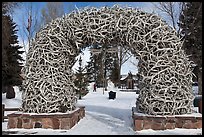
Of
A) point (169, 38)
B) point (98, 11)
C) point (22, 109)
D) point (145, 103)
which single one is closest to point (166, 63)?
point (169, 38)

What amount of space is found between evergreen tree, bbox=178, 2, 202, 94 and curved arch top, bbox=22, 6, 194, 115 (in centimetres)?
1444

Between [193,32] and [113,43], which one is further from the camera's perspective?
[193,32]

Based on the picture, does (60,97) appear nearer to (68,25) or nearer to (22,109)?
(22,109)

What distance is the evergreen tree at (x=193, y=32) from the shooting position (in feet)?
72.9

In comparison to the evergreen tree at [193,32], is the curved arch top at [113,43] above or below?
below

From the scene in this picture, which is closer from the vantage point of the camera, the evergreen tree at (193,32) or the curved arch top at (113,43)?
the curved arch top at (113,43)

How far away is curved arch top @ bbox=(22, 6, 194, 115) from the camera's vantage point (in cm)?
787

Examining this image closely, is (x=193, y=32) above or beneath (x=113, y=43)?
above

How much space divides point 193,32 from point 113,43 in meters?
15.3

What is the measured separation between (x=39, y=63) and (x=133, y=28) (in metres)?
2.97

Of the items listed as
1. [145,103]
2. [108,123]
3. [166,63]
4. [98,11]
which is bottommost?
[108,123]

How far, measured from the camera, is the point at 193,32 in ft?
74.2

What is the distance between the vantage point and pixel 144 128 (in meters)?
7.35

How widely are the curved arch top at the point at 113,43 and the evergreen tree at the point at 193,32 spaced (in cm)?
1444
